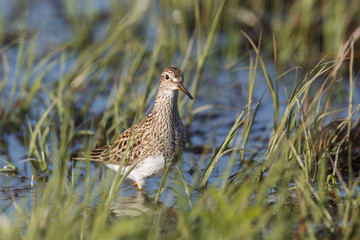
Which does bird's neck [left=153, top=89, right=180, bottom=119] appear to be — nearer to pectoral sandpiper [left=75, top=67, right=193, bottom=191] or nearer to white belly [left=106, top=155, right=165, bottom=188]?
pectoral sandpiper [left=75, top=67, right=193, bottom=191]

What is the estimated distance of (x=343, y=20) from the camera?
34.2 feet

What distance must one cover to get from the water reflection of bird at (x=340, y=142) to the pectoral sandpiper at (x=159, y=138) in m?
1.51

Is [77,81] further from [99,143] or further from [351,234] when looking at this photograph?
[351,234]

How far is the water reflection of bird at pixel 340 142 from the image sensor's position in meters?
6.85

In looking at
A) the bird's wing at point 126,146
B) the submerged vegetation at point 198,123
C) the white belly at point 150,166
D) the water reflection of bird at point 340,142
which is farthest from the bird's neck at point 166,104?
the water reflection of bird at point 340,142

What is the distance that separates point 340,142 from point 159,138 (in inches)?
75.6

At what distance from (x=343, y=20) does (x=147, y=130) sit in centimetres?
497

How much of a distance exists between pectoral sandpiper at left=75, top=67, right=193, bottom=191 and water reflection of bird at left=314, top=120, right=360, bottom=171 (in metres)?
1.51

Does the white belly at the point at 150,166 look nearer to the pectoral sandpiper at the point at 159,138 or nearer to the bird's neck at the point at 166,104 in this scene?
the pectoral sandpiper at the point at 159,138

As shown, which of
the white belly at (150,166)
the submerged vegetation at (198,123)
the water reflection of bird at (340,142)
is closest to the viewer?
the submerged vegetation at (198,123)

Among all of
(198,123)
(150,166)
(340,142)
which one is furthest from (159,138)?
(198,123)

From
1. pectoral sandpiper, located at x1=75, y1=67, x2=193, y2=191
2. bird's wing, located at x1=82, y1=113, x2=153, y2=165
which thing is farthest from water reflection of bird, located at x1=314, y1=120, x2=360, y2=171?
bird's wing, located at x1=82, y1=113, x2=153, y2=165

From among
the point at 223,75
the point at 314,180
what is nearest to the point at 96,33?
the point at 223,75

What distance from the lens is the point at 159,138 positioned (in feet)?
22.1
